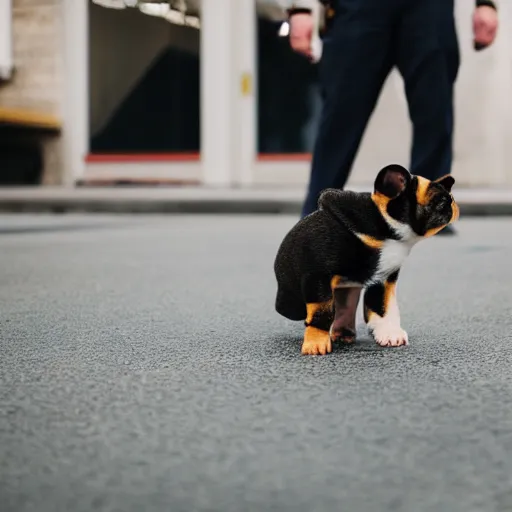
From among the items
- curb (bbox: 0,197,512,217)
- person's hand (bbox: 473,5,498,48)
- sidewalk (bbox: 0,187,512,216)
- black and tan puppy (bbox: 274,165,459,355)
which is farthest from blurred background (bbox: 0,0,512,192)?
black and tan puppy (bbox: 274,165,459,355)

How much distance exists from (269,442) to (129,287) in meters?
2.08

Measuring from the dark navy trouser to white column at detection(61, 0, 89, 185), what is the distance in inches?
359

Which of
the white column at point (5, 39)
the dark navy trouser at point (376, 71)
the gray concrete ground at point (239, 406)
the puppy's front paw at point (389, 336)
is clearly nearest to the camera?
the gray concrete ground at point (239, 406)

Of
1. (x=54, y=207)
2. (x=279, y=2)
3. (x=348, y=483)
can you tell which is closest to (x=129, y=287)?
(x=348, y=483)

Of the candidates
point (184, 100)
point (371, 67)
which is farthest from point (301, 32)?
point (184, 100)

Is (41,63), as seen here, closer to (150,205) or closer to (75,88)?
(75,88)

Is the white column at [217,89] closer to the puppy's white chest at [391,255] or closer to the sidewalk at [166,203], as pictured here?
the sidewalk at [166,203]

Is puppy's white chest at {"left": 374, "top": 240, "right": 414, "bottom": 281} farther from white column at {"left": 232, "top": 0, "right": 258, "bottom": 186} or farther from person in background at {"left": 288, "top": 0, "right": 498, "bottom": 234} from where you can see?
white column at {"left": 232, "top": 0, "right": 258, "bottom": 186}

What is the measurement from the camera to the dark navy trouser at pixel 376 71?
2.93 m

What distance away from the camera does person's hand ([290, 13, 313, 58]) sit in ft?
9.73

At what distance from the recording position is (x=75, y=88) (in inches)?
467

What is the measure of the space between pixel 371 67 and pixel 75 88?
9357 mm

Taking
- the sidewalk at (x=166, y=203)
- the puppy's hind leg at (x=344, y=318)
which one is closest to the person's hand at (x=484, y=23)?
the puppy's hind leg at (x=344, y=318)

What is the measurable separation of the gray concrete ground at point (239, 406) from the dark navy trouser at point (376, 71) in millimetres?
446
